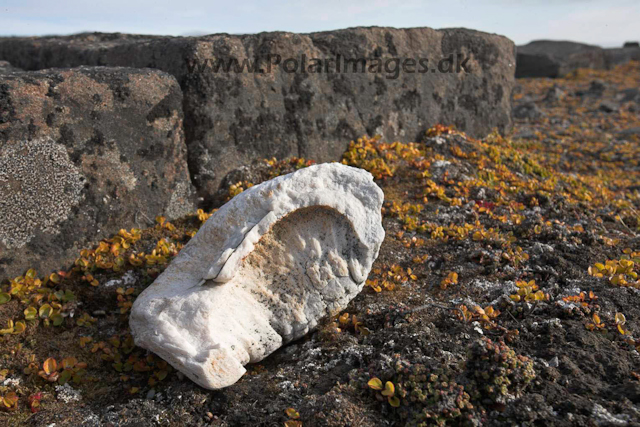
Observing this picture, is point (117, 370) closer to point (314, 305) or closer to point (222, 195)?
point (314, 305)

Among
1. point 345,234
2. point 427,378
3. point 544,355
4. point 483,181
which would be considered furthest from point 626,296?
point 483,181

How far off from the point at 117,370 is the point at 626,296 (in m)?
4.17

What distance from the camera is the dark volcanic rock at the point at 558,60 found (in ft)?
64.9

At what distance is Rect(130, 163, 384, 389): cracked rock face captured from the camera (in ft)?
12.5

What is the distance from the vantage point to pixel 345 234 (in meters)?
4.48

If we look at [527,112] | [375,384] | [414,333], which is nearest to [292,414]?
[375,384]

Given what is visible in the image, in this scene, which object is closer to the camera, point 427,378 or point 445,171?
point 427,378

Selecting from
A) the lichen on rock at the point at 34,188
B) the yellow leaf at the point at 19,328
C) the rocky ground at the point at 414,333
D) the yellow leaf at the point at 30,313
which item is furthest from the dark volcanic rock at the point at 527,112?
the yellow leaf at the point at 19,328

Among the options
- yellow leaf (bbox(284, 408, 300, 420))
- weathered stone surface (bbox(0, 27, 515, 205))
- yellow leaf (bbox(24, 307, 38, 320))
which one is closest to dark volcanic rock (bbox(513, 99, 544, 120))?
weathered stone surface (bbox(0, 27, 515, 205))

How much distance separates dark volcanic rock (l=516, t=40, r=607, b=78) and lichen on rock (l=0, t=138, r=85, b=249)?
18709 mm

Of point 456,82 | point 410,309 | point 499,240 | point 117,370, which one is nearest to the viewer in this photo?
point 117,370

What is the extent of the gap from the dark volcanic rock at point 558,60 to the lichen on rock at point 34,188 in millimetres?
18709

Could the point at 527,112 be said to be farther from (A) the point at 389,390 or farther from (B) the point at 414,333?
(A) the point at 389,390

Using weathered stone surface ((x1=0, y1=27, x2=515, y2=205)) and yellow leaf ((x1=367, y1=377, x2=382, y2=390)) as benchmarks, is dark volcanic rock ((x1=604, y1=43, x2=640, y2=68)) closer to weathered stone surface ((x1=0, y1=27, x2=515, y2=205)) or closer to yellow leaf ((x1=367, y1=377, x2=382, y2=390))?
weathered stone surface ((x1=0, y1=27, x2=515, y2=205))
